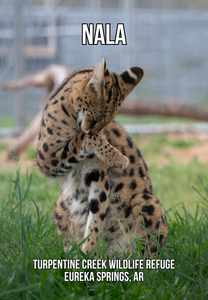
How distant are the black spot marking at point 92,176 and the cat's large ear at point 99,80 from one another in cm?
71

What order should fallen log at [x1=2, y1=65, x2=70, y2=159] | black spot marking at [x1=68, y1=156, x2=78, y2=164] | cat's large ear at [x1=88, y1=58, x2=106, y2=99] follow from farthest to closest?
fallen log at [x1=2, y1=65, x2=70, y2=159] < black spot marking at [x1=68, y1=156, x2=78, y2=164] < cat's large ear at [x1=88, y1=58, x2=106, y2=99]

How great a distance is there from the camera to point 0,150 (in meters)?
9.90

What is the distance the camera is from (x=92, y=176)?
124 inches

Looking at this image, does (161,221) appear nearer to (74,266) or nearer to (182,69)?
(74,266)

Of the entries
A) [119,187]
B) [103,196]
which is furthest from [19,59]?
[103,196]

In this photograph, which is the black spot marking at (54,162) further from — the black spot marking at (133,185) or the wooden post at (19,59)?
the wooden post at (19,59)

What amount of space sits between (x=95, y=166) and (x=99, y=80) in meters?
0.82

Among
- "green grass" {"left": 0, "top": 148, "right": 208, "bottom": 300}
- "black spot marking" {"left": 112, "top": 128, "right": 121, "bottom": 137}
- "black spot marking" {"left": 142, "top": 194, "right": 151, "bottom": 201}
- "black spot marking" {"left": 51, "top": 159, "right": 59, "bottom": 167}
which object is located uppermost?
"black spot marking" {"left": 112, "top": 128, "right": 121, "bottom": 137}

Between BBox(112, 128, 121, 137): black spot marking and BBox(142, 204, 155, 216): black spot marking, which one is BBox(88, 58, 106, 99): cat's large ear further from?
BBox(142, 204, 155, 216): black spot marking

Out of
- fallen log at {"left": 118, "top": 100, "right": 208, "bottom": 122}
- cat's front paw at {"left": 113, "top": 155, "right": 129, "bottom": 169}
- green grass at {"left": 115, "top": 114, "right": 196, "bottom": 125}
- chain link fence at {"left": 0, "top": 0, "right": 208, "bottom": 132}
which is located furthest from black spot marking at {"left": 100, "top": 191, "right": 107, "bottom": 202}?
green grass at {"left": 115, "top": 114, "right": 196, "bottom": 125}

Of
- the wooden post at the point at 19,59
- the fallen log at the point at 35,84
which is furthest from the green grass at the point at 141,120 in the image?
the fallen log at the point at 35,84

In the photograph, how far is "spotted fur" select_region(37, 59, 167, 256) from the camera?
2927 millimetres

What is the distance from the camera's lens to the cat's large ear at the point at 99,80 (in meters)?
2.67

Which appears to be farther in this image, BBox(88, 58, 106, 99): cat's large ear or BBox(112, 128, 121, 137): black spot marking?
BBox(112, 128, 121, 137): black spot marking
